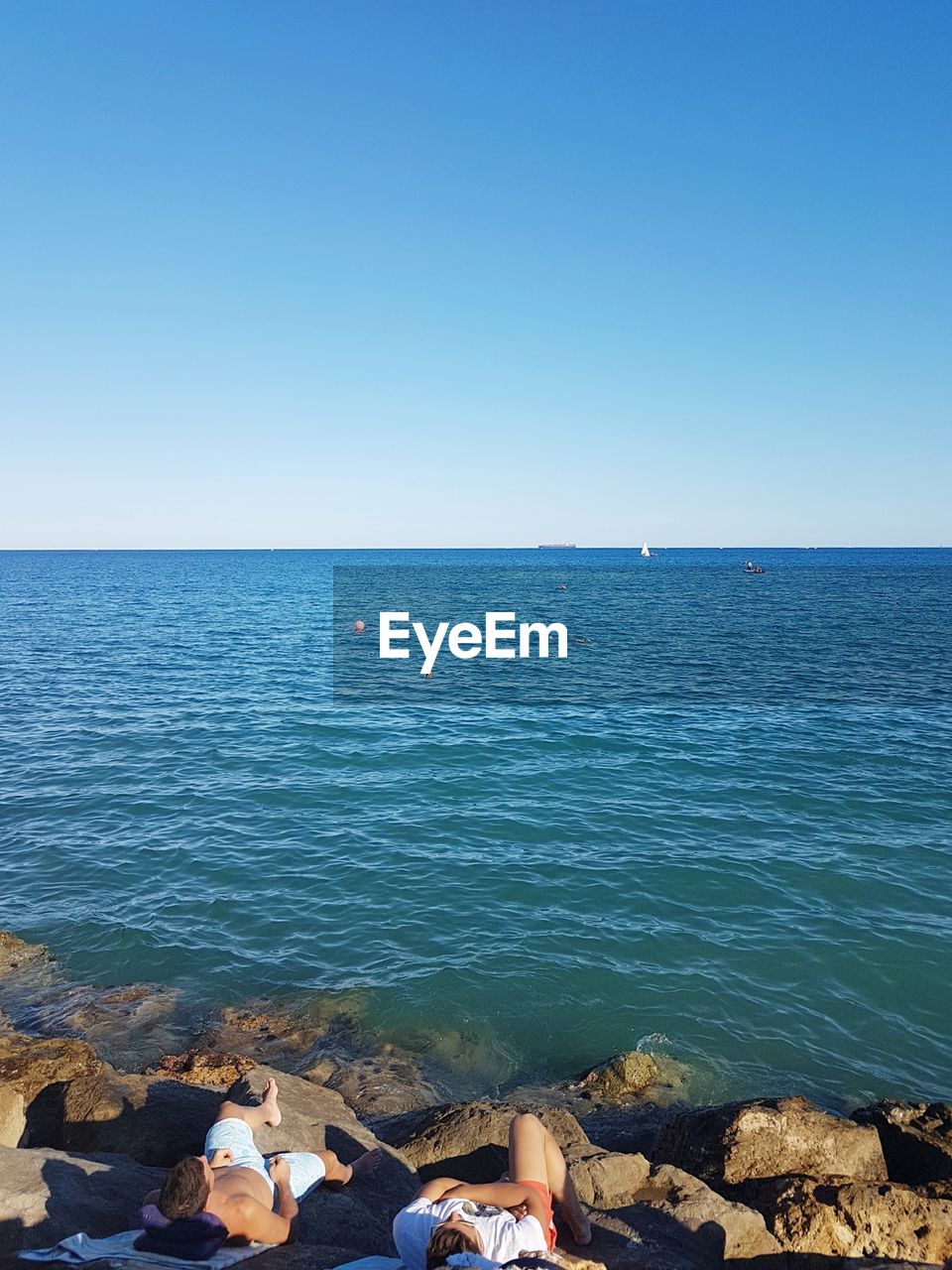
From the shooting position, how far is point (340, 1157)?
26.2 ft

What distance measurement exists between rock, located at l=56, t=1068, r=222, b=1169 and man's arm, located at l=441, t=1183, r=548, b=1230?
344 cm

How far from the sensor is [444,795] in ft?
71.5

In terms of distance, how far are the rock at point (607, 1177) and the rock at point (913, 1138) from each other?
121 inches

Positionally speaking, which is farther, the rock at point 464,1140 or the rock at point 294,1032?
the rock at point 294,1032

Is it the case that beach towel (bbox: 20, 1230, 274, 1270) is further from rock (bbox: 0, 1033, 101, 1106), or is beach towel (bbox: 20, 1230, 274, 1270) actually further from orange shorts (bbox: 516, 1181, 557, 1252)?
rock (bbox: 0, 1033, 101, 1106)

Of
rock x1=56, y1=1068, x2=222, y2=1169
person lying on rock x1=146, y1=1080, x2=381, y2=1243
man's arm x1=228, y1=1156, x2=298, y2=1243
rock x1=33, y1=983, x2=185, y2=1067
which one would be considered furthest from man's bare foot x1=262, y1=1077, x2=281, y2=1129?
rock x1=33, y1=983, x2=185, y2=1067

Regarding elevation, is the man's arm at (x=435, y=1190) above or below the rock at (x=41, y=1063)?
above

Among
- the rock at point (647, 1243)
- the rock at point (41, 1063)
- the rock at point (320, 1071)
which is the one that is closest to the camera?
the rock at point (647, 1243)

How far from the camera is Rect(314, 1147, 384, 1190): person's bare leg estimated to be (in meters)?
7.37

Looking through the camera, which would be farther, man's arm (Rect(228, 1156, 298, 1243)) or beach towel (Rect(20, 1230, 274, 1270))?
man's arm (Rect(228, 1156, 298, 1243))

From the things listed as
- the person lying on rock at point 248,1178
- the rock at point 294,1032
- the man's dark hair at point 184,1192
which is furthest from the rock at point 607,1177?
the rock at point 294,1032

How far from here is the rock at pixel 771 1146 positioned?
817 cm

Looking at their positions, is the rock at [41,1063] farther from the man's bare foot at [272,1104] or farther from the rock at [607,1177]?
the rock at [607,1177]

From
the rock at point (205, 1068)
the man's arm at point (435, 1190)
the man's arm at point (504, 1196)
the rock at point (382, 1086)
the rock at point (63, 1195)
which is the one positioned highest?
the man's arm at point (435, 1190)
